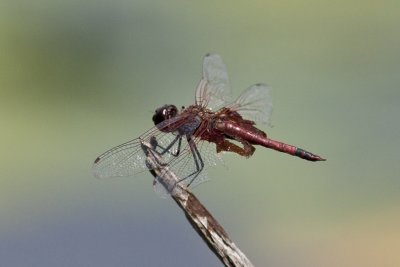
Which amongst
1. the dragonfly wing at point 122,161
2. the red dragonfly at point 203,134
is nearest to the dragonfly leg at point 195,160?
the red dragonfly at point 203,134

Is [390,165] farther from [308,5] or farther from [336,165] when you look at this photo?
[308,5]

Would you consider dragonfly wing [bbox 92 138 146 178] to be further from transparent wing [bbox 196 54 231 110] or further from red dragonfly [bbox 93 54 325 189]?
transparent wing [bbox 196 54 231 110]

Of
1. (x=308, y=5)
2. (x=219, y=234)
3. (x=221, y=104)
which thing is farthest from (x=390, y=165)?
(x=219, y=234)

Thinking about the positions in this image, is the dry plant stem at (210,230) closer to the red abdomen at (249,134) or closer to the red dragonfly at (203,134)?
the red dragonfly at (203,134)

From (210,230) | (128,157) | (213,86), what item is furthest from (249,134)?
(210,230)

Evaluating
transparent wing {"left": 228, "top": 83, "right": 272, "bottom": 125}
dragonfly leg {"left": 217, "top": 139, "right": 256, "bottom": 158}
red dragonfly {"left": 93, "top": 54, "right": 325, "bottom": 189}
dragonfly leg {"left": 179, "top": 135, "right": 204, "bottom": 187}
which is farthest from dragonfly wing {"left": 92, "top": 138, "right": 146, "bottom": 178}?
transparent wing {"left": 228, "top": 83, "right": 272, "bottom": 125}
